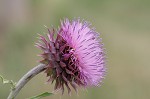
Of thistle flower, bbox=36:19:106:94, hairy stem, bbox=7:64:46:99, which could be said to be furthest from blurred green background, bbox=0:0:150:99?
hairy stem, bbox=7:64:46:99

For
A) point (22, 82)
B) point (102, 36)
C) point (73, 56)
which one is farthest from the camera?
point (102, 36)

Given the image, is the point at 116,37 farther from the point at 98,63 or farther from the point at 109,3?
the point at 98,63

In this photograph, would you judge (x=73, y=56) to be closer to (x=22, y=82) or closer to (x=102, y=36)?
(x=22, y=82)

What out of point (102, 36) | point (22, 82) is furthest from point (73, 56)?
point (102, 36)

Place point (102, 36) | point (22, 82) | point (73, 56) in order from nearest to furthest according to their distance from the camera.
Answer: point (22, 82) < point (73, 56) < point (102, 36)

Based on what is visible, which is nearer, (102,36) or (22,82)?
(22,82)

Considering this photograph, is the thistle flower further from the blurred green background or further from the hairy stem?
the blurred green background
